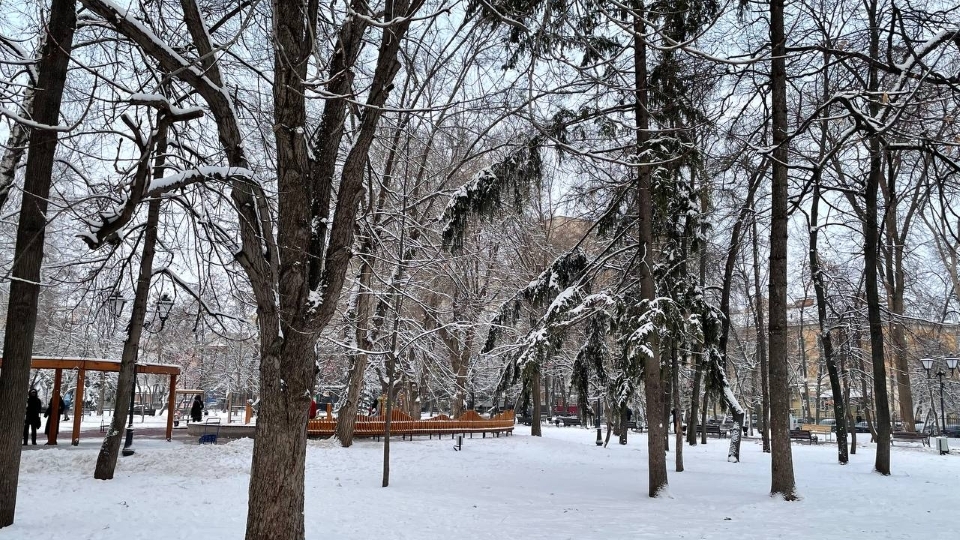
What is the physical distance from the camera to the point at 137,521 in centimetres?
820

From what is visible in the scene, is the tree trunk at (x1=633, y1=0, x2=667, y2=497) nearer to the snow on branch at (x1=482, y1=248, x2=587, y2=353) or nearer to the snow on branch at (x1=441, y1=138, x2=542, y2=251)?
the snow on branch at (x1=482, y1=248, x2=587, y2=353)

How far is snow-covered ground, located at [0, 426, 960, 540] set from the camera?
8.12m

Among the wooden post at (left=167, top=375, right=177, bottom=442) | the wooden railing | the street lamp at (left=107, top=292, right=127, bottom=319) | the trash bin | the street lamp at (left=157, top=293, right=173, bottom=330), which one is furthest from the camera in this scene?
the trash bin

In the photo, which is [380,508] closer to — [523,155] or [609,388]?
[523,155]

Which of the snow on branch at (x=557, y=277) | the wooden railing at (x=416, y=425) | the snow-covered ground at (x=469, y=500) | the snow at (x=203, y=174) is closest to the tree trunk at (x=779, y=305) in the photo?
the snow-covered ground at (x=469, y=500)

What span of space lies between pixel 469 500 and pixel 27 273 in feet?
23.6

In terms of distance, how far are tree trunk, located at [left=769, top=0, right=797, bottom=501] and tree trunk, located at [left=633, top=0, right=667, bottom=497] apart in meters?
1.80

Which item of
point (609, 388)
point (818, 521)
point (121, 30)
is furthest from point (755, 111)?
point (121, 30)

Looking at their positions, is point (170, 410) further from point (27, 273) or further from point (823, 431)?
point (823, 431)

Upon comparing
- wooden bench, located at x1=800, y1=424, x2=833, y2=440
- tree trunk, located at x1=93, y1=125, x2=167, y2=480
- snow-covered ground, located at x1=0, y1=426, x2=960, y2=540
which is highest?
tree trunk, located at x1=93, y1=125, x2=167, y2=480

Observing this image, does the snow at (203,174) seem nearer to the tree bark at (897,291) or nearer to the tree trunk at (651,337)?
the tree trunk at (651,337)

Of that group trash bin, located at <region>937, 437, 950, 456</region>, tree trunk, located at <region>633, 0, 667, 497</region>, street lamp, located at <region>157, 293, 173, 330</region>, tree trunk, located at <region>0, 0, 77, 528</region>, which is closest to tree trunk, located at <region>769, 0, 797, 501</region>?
tree trunk, located at <region>633, 0, 667, 497</region>

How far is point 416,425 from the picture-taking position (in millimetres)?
21203

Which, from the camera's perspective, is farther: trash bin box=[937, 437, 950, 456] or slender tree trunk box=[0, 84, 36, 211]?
trash bin box=[937, 437, 950, 456]
